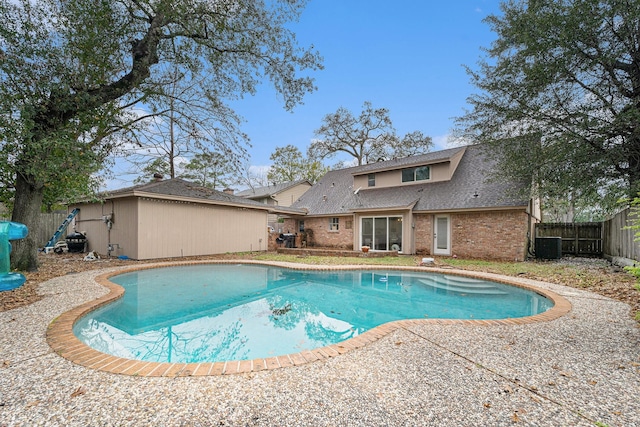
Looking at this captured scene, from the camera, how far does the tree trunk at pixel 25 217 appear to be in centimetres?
710

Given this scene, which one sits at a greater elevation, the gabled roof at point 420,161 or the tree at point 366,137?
the tree at point 366,137

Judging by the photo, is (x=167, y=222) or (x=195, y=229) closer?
(x=167, y=222)

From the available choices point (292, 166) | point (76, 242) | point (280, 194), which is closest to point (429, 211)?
point (280, 194)

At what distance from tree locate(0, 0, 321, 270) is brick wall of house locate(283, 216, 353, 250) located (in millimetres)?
8064

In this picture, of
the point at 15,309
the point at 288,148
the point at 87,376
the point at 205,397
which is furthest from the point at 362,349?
the point at 288,148

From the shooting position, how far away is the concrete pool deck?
1.93 meters

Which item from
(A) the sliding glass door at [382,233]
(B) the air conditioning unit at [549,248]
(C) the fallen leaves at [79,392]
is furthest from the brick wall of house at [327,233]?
(C) the fallen leaves at [79,392]

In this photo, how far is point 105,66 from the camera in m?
6.50

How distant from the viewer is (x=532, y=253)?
40.2 ft

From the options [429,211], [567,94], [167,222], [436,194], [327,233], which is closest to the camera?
[567,94]

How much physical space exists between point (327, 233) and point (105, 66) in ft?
39.6

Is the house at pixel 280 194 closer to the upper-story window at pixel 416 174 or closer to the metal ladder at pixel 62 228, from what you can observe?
the metal ladder at pixel 62 228

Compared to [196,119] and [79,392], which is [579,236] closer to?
[196,119]

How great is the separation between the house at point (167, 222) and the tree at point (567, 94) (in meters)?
11.5
